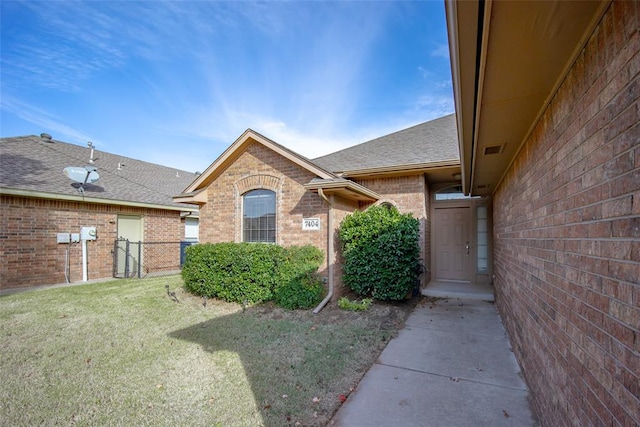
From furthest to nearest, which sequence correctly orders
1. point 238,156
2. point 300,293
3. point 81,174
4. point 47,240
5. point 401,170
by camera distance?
point 81,174
point 47,240
point 238,156
point 401,170
point 300,293

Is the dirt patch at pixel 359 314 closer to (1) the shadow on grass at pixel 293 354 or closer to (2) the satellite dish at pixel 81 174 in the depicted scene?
(1) the shadow on grass at pixel 293 354

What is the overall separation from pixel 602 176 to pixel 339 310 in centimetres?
562

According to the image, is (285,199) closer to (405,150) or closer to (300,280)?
(300,280)

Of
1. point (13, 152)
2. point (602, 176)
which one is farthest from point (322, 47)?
point (13, 152)

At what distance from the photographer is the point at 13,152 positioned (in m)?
10.6

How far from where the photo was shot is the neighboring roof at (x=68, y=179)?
923 centimetres

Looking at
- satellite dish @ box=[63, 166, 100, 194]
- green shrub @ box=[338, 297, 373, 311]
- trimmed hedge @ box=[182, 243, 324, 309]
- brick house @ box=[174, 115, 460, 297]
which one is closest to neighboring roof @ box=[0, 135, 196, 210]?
satellite dish @ box=[63, 166, 100, 194]

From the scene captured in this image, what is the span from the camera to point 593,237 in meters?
1.51

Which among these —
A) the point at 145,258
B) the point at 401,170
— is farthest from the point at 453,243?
the point at 145,258

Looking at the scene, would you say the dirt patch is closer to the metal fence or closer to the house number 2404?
the house number 2404

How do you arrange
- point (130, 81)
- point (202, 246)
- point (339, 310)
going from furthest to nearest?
1. point (130, 81)
2. point (202, 246)
3. point (339, 310)

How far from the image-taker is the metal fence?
36.2 feet

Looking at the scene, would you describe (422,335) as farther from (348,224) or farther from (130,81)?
(130,81)

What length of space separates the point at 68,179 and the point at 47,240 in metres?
2.42
